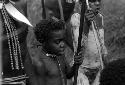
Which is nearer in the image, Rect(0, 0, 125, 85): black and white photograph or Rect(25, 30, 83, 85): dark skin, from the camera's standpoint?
Rect(0, 0, 125, 85): black and white photograph

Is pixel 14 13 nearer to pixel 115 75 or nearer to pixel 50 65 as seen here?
pixel 50 65

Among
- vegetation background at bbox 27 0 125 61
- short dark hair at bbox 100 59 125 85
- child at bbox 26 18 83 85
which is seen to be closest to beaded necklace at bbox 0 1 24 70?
child at bbox 26 18 83 85

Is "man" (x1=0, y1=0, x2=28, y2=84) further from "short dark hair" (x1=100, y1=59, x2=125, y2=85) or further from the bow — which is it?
"short dark hair" (x1=100, y1=59, x2=125, y2=85)

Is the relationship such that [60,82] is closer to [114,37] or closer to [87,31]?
[87,31]

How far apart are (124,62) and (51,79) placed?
203 cm

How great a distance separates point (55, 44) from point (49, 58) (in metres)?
0.18

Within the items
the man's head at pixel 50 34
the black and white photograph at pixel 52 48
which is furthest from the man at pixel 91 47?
the man's head at pixel 50 34

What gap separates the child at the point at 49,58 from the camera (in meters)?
5.08

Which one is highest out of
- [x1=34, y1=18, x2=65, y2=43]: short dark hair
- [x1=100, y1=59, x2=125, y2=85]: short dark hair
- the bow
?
the bow

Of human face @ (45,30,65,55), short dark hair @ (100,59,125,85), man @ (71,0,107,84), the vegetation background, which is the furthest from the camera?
the vegetation background

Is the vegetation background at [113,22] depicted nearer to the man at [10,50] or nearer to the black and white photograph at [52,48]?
the black and white photograph at [52,48]

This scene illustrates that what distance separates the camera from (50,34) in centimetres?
515

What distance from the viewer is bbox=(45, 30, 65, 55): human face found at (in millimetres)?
5062

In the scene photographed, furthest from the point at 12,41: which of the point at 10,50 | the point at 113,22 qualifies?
the point at 113,22
